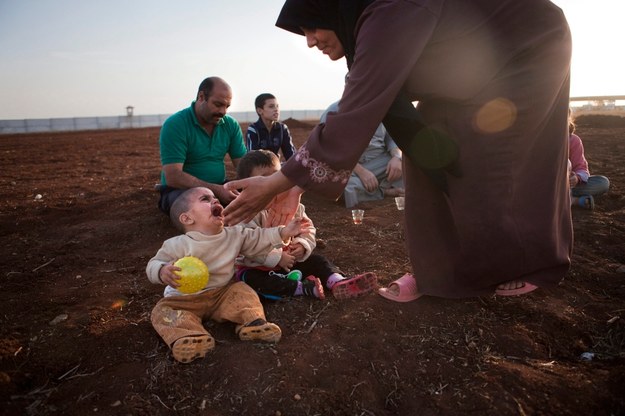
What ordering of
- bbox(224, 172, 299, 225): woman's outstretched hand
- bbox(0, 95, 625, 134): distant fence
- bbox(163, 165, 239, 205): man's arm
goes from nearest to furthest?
bbox(224, 172, 299, 225): woman's outstretched hand < bbox(163, 165, 239, 205): man's arm < bbox(0, 95, 625, 134): distant fence

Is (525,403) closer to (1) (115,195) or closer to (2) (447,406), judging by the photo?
(2) (447,406)

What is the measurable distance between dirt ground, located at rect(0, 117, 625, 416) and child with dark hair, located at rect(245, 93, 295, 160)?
8.67 feet

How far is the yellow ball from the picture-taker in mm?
2104

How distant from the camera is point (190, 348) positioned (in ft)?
6.30

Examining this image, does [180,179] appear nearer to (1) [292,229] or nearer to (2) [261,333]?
(1) [292,229]

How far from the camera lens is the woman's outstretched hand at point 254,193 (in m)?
1.80

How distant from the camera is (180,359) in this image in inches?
75.4

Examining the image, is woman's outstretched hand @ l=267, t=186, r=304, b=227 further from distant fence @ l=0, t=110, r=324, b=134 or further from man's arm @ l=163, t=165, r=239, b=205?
distant fence @ l=0, t=110, r=324, b=134

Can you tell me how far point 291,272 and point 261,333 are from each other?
68 cm

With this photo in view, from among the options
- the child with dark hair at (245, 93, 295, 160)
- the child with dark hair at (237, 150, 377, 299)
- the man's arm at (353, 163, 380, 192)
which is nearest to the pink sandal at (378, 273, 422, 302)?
the child with dark hair at (237, 150, 377, 299)

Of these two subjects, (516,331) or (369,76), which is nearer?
(369,76)

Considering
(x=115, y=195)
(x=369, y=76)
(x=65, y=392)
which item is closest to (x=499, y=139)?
(x=369, y=76)

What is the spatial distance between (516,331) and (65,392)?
2.11 meters

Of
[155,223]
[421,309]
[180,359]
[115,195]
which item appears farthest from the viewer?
[115,195]
